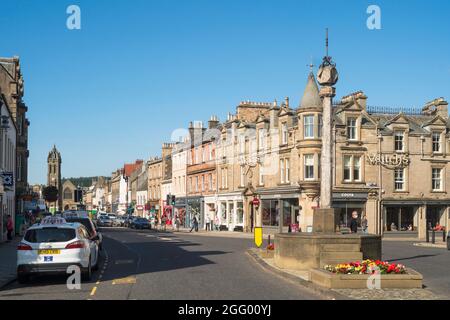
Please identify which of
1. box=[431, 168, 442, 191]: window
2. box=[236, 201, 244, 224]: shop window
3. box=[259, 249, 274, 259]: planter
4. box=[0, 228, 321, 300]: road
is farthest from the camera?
box=[236, 201, 244, 224]: shop window

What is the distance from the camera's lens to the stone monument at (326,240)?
60.6 feet

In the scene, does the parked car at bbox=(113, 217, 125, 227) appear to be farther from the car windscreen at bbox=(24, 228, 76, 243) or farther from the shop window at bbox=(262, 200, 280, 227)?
the car windscreen at bbox=(24, 228, 76, 243)

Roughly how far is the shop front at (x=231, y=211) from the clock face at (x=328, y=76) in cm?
3409

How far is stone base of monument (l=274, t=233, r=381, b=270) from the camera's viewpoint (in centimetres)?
1828

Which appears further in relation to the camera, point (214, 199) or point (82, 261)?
point (214, 199)

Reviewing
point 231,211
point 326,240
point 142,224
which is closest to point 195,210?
point 142,224

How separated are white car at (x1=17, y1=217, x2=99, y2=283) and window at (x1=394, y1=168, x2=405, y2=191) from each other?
34687 millimetres

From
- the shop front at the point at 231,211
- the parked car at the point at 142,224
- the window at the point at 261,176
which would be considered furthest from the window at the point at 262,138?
the parked car at the point at 142,224

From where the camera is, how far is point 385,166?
46469 mm

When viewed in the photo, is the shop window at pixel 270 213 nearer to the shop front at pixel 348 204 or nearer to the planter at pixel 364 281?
the shop front at pixel 348 204

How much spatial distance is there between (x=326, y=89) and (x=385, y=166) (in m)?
27.0

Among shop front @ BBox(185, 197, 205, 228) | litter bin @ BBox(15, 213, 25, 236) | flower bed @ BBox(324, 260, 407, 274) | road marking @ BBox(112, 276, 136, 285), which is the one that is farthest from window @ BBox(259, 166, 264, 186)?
flower bed @ BBox(324, 260, 407, 274)
